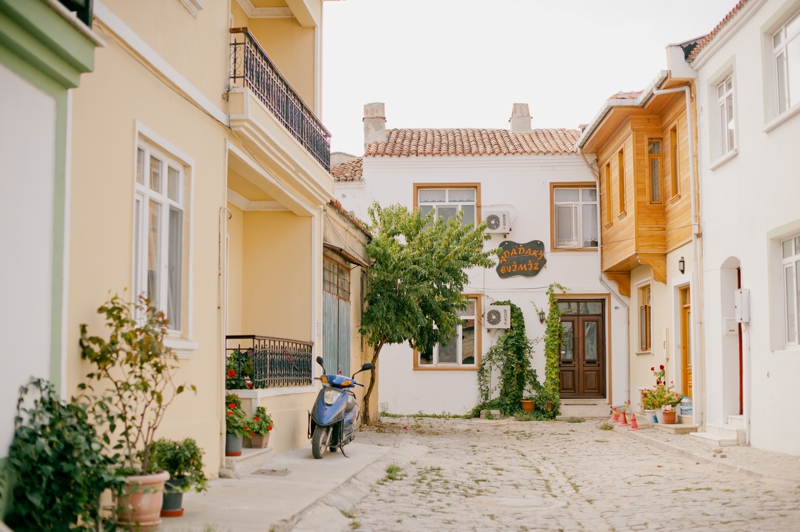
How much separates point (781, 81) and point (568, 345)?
11925mm

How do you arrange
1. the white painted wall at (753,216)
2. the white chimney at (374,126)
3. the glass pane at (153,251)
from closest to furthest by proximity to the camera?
the glass pane at (153,251)
the white painted wall at (753,216)
the white chimney at (374,126)

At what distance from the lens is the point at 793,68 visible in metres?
12.5

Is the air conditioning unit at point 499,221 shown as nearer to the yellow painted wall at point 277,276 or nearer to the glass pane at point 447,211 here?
the glass pane at point 447,211

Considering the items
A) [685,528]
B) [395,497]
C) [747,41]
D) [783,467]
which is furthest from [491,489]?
[747,41]

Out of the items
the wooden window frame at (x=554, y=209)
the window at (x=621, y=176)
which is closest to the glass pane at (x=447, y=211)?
the wooden window frame at (x=554, y=209)

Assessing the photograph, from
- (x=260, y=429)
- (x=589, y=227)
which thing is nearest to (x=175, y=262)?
(x=260, y=429)

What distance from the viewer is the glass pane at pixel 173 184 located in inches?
341

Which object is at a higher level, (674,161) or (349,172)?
(349,172)

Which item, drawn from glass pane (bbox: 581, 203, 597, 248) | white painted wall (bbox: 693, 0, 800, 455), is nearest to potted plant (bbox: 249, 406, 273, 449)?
white painted wall (bbox: 693, 0, 800, 455)

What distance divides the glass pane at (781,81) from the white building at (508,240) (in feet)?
34.9

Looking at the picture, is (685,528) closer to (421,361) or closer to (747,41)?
(747,41)

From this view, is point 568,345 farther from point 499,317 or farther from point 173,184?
point 173,184

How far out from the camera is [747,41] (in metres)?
13.9

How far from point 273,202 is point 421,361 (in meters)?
11.2
